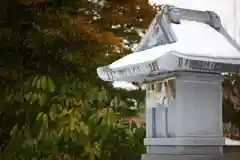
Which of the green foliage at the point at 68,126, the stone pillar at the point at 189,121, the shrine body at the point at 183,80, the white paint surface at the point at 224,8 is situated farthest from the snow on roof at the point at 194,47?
the white paint surface at the point at 224,8

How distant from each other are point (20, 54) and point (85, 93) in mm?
903

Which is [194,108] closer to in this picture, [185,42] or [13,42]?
[185,42]

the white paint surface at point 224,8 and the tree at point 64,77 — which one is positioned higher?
the white paint surface at point 224,8

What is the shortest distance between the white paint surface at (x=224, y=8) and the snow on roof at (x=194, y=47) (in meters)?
1.54

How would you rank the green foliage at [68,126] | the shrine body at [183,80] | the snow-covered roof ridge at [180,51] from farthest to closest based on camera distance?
the green foliage at [68,126] → the shrine body at [183,80] → the snow-covered roof ridge at [180,51]

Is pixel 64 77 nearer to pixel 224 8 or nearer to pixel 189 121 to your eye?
pixel 189 121

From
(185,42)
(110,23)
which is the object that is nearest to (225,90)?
(110,23)

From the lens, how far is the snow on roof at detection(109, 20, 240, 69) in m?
2.63

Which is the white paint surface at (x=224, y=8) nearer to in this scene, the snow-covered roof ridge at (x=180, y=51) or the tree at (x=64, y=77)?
the tree at (x=64, y=77)

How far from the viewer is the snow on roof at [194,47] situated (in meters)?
2.63

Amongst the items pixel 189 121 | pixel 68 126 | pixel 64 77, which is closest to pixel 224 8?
pixel 64 77

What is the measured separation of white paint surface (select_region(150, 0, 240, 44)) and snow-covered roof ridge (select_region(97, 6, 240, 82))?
142cm

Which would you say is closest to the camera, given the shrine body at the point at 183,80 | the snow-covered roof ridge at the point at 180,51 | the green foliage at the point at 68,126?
the snow-covered roof ridge at the point at 180,51

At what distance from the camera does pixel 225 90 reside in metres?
4.19
